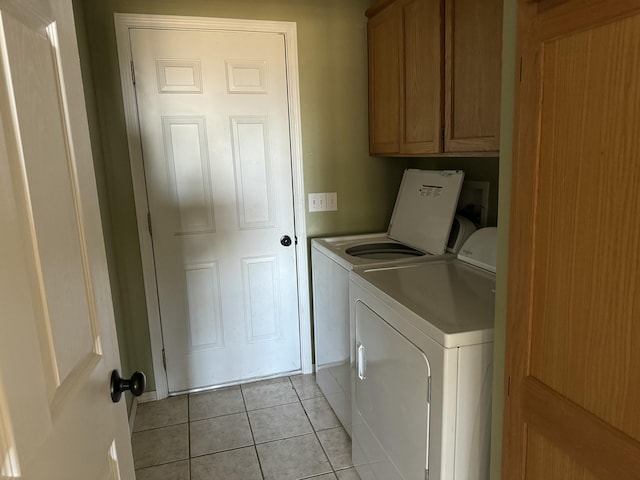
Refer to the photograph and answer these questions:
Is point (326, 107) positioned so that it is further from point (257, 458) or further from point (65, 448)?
point (65, 448)

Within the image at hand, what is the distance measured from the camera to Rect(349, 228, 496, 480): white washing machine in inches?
49.4

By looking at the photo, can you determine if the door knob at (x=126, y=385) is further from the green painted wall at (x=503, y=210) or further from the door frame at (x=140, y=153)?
the door frame at (x=140, y=153)

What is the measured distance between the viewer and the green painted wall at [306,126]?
2.31 meters

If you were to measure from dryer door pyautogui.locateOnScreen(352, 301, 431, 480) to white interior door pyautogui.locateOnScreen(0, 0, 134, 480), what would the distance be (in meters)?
0.84

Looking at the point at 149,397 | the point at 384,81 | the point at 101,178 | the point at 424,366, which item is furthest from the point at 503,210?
the point at 149,397

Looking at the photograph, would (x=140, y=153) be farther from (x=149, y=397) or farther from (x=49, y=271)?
(x=49, y=271)

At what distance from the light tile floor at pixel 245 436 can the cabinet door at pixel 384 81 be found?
1542mm

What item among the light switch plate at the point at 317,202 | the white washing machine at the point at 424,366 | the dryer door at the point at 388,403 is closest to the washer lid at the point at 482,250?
the white washing machine at the point at 424,366

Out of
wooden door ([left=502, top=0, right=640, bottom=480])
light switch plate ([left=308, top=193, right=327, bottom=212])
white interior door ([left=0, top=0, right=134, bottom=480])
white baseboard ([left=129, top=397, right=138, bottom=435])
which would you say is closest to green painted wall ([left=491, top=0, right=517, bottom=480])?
wooden door ([left=502, top=0, right=640, bottom=480])

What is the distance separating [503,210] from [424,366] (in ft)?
1.75

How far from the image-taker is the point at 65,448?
683 millimetres

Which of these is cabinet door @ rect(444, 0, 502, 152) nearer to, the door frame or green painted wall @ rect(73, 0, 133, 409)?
the door frame

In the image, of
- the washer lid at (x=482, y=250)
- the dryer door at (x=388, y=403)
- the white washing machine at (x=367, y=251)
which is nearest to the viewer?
the dryer door at (x=388, y=403)

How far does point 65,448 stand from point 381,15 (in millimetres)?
2424
